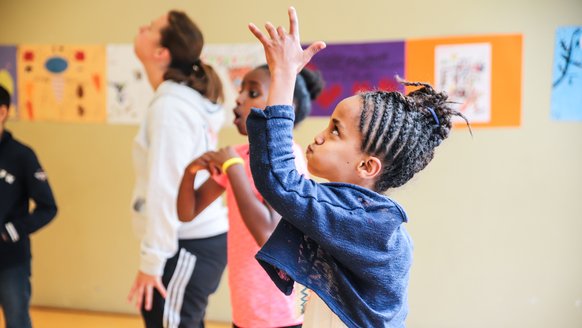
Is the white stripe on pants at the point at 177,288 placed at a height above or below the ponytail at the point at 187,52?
below

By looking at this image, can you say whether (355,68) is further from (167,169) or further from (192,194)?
(192,194)

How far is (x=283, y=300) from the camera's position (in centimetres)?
137

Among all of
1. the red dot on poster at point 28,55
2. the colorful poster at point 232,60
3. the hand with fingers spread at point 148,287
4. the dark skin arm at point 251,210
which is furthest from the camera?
the red dot on poster at point 28,55

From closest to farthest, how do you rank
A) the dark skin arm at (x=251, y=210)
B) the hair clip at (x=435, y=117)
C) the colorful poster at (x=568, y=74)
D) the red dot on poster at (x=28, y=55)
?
the hair clip at (x=435, y=117) < the dark skin arm at (x=251, y=210) < the colorful poster at (x=568, y=74) < the red dot on poster at (x=28, y=55)

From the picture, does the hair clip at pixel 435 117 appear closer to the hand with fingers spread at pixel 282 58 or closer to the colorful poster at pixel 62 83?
the hand with fingers spread at pixel 282 58

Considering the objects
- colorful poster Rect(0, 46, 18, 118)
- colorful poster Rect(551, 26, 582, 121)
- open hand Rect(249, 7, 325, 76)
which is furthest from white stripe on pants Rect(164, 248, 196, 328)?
colorful poster Rect(0, 46, 18, 118)

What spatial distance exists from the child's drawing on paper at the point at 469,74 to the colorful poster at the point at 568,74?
32cm

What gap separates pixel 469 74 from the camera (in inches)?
112

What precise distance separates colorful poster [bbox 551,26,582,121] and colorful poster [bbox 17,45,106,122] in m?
2.54

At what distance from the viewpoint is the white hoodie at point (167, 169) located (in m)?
1.69

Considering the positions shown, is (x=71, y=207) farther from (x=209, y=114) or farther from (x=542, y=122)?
(x=542, y=122)

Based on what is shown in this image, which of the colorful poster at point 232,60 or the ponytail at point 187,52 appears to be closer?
the ponytail at point 187,52

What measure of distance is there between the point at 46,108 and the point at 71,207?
637 millimetres

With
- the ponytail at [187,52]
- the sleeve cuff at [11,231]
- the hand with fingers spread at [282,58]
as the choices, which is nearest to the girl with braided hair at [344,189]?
the hand with fingers spread at [282,58]
